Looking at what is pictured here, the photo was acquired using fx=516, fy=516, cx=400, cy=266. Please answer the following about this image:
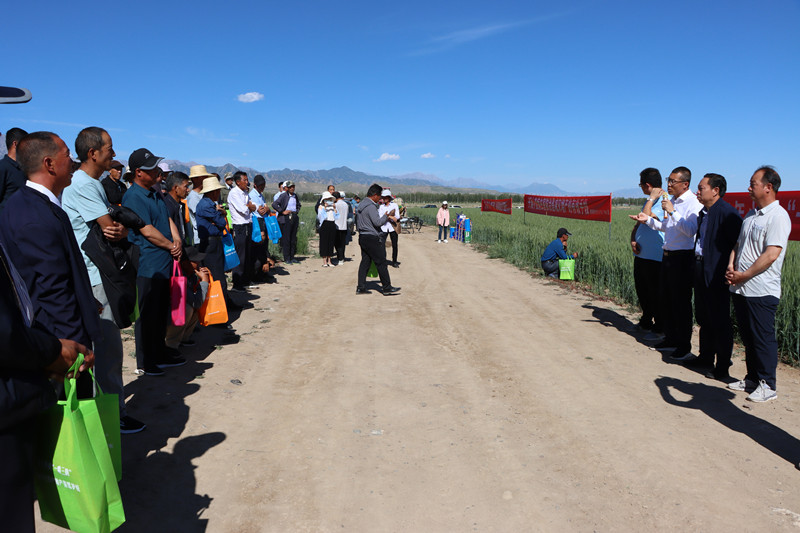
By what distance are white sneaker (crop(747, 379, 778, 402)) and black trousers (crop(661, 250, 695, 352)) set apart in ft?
3.73

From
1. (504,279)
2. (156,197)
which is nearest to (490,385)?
(156,197)

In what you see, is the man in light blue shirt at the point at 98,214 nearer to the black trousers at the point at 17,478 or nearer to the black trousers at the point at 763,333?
the black trousers at the point at 17,478

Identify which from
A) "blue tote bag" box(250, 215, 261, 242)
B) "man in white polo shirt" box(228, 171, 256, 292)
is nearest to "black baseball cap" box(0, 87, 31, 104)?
"man in white polo shirt" box(228, 171, 256, 292)

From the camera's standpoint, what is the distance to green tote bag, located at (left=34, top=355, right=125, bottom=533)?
1783mm

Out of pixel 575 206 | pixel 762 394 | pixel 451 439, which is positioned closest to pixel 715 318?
pixel 762 394

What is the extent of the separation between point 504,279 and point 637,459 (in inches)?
306

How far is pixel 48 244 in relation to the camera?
2.35 m

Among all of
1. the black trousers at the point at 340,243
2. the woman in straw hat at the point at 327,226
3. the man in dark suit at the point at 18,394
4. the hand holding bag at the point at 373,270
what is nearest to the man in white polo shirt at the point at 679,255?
the hand holding bag at the point at 373,270

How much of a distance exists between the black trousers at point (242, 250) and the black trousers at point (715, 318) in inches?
272

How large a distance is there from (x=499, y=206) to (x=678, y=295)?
73.9 ft

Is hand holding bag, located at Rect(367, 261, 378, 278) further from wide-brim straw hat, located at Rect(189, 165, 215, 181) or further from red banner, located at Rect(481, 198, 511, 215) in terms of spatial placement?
red banner, located at Rect(481, 198, 511, 215)

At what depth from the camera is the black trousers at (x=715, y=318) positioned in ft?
16.6

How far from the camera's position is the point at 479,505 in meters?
2.96

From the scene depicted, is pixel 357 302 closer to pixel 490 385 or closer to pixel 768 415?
pixel 490 385
